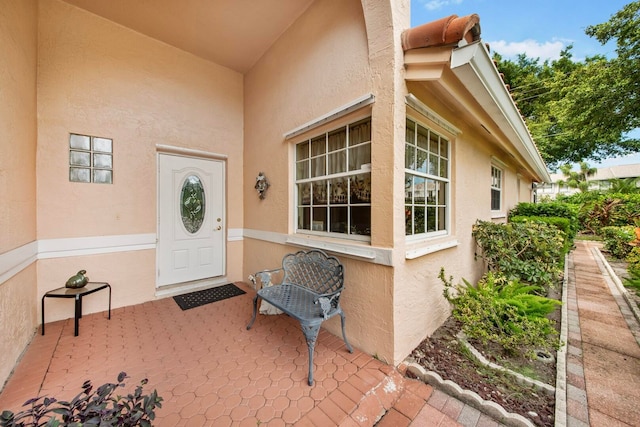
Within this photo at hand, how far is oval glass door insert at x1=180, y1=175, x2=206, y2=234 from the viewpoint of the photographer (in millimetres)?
4223

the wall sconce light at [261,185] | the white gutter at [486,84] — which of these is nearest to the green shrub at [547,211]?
the white gutter at [486,84]

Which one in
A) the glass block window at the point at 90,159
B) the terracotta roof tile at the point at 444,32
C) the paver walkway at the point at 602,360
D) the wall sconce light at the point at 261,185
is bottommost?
the paver walkway at the point at 602,360

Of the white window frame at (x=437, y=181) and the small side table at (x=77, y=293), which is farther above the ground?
the white window frame at (x=437, y=181)

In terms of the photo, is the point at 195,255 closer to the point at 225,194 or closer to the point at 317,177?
the point at 225,194

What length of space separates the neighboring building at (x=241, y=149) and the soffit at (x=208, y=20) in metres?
0.02

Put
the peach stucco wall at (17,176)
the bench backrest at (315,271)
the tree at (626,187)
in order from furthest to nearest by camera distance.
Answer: the tree at (626,187) → the bench backrest at (315,271) → the peach stucco wall at (17,176)

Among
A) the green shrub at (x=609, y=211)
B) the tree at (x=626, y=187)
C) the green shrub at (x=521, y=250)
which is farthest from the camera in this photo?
the tree at (x=626, y=187)

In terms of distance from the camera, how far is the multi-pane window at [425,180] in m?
2.76

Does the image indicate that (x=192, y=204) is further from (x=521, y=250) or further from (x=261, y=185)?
(x=521, y=250)

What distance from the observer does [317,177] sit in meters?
3.23

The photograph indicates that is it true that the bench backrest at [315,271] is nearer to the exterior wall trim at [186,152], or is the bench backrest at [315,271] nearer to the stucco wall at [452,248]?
the stucco wall at [452,248]

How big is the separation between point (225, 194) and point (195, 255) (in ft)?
4.14

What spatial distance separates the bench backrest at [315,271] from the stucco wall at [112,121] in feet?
8.16

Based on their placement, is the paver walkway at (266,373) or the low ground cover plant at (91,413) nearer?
the low ground cover plant at (91,413)
